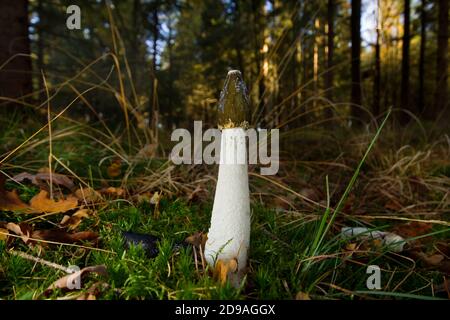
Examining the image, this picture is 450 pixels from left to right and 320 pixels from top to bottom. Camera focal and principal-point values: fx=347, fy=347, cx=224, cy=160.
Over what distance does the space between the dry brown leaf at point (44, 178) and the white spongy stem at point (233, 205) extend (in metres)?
1.42

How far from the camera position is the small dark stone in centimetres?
173

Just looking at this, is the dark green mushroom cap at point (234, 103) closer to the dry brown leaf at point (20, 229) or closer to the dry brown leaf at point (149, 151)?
the dry brown leaf at point (20, 229)

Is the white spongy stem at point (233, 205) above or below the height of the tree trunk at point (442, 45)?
below

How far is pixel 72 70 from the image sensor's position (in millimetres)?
9750

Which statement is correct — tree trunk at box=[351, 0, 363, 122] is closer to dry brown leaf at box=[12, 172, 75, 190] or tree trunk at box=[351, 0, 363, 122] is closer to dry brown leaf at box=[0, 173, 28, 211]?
dry brown leaf at box=[12, 172, 75, 190]

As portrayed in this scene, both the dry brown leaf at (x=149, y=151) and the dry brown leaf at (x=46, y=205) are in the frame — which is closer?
the dry brown leaf at (x=46, y=205)

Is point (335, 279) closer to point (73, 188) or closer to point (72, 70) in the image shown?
point (73, 188)

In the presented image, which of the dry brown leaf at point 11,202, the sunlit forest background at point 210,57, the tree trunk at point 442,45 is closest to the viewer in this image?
the dry brown leaf at point 11,202

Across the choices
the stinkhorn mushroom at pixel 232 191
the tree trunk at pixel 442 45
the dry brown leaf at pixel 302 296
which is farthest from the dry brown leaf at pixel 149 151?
the tree trunk at pixel 442 45

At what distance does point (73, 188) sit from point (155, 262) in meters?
1.29

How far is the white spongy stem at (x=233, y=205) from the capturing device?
1.60 meters

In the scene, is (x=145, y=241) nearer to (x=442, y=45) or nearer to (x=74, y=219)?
(x=74, y=219)

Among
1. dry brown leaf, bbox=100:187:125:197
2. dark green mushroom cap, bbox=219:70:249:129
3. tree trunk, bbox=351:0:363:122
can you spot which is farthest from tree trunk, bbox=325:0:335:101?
dark green mushroom cap, bbox=219:70:249:129
